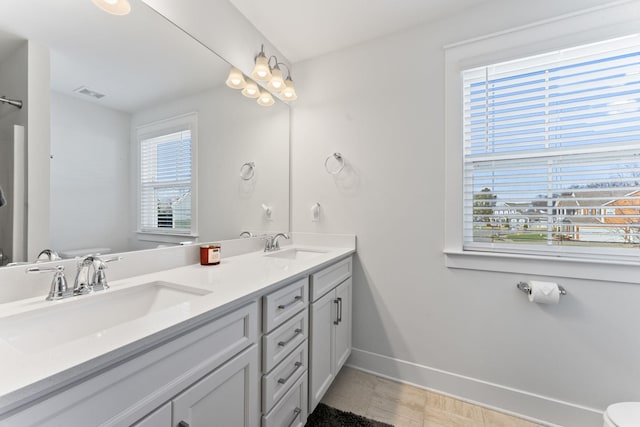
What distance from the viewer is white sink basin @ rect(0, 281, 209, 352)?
28.6 inches

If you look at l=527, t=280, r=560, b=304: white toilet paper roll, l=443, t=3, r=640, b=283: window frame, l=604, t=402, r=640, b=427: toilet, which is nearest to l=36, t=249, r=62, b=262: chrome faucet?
l=443, t=3, r=640, b=283: window frame

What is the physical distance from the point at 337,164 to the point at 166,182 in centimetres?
119

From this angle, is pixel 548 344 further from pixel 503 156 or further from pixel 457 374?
pixel 503 156

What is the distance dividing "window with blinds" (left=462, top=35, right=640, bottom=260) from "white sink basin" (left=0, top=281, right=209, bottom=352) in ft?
5.59

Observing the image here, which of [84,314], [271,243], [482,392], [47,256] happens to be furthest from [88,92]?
[482,392]

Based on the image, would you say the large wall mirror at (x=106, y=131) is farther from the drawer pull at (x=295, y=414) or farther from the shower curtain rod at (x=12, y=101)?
the drawer pull at (x=295, y=414)

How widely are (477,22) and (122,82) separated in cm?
198

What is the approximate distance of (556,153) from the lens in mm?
1499

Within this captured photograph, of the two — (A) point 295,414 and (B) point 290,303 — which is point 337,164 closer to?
(B) point 290,303

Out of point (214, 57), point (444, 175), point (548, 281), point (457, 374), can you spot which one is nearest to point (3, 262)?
point (214, 57)

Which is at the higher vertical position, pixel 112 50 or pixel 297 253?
pixel 112 50

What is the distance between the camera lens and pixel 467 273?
5.51 feet

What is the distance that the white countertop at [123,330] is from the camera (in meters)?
0.47

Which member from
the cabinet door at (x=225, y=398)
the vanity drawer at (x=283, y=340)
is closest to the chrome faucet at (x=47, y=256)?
the cabinet door at (x=225, y=398)
